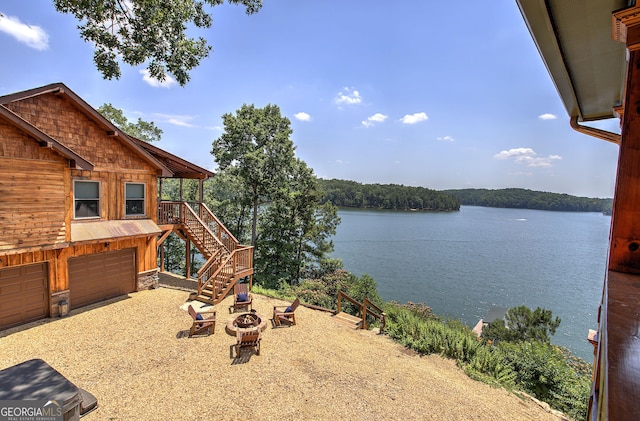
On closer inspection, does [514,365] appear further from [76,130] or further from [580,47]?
[76,130]

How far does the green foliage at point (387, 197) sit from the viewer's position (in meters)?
101

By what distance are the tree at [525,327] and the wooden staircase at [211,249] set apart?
47.5ft

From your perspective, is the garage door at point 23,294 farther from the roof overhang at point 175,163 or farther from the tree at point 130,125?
the tree at point 130,125

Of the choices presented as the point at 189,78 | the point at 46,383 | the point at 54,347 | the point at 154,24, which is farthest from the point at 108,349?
the point at 154,24

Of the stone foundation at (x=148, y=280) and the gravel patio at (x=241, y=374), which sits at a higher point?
the stone foundation at (x=148, y=280)

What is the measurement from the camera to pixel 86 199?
11.0m

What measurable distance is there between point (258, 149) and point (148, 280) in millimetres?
12392

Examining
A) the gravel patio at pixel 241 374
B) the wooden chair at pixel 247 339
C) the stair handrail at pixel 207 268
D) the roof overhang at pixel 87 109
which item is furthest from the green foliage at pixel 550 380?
the roof overhang at pixel 87 109

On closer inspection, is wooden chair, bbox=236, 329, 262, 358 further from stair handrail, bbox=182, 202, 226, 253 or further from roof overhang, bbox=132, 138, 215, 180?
roof overhang, bbox=132, 138, 215, 180

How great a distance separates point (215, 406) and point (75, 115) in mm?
10426

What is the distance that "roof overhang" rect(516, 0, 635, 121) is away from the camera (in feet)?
7.81

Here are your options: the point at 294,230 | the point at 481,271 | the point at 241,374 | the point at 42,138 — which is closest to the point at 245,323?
the point at 241,374

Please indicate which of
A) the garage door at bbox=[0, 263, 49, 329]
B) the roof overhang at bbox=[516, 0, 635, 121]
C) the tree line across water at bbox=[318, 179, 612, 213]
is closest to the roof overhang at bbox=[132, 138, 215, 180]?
the garage door at bbox=[0, 263, 49, 329]

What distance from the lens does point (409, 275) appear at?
37.9m
